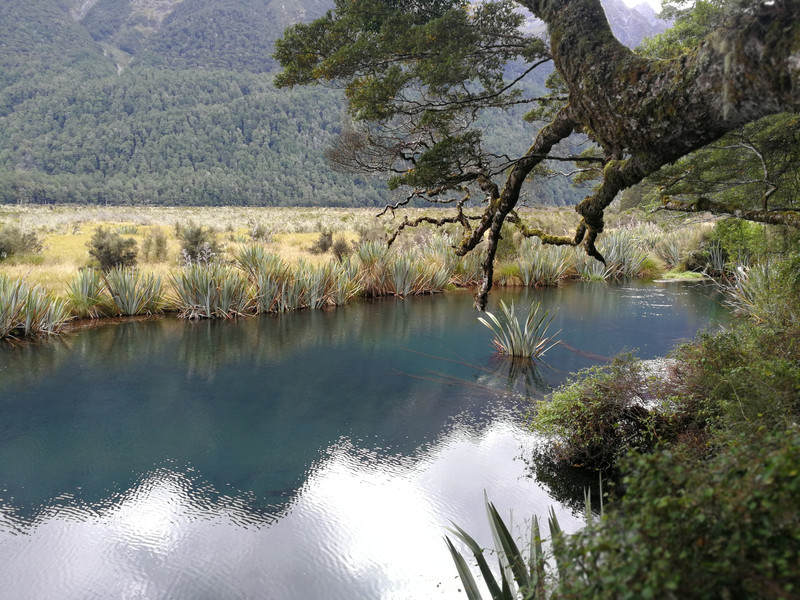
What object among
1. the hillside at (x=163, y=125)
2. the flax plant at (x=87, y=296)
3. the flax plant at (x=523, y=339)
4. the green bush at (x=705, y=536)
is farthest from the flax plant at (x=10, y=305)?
the hillside at (x=163, y=125)

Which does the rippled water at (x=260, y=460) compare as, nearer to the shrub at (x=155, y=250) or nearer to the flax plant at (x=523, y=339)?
the flax plant at (x=523, y=339)

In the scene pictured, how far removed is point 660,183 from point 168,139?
93.0 m

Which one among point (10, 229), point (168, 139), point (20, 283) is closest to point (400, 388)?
point (20, 283)

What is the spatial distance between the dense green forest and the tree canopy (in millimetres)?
56176

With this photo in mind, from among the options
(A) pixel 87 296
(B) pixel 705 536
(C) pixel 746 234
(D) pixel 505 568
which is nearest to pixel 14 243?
(A) pixel 87 296

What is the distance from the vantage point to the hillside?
2906 inches

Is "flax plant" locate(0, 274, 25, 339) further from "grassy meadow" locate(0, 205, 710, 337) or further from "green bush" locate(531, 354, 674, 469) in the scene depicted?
"green bush" locate(531, 354, 674, 469)

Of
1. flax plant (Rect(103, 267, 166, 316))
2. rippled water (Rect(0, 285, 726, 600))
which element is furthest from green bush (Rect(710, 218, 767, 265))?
flax plant (Rect(103, 267, 166, 316))

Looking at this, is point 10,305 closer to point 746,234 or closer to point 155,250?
point 155,250

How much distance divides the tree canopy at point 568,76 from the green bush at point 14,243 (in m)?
12.3

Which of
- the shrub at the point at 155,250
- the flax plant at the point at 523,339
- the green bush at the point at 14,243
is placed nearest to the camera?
the flax plant at the point at 523,339

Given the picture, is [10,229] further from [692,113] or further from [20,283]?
[692,113]

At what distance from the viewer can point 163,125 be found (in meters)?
89.3

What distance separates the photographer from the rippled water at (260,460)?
334 centimetres
